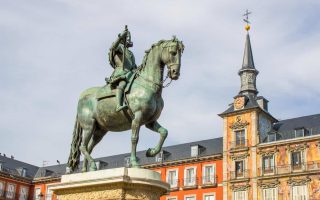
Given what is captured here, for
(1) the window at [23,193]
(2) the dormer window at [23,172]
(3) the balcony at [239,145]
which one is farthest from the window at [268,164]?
(2) the dormer window at [23,172]

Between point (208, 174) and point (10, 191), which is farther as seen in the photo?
point (10, 191)

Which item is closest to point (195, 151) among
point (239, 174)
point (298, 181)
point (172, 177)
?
point (172, 177)

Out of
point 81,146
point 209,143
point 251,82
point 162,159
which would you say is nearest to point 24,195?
point 162,159

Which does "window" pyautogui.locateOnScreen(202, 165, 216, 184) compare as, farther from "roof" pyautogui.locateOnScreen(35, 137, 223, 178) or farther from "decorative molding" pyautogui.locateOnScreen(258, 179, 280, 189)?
"decorative molding" pyautogui.locateOnScreen(258, 179, 280, 189)

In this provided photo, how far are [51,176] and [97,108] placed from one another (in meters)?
52.6

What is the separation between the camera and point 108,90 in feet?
32.0

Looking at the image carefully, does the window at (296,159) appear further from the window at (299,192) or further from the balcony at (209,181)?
Answer: the balcony at (209,181)

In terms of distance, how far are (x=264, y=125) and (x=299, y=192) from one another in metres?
7.62

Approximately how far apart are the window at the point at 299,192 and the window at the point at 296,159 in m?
1.70

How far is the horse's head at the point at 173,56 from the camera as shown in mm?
9156

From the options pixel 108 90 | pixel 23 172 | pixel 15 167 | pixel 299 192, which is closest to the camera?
pixel 108 90

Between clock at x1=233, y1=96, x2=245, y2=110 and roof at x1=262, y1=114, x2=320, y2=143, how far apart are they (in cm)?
371

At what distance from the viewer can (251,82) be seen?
51.0m

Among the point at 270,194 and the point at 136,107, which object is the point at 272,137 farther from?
the point at 136,107
